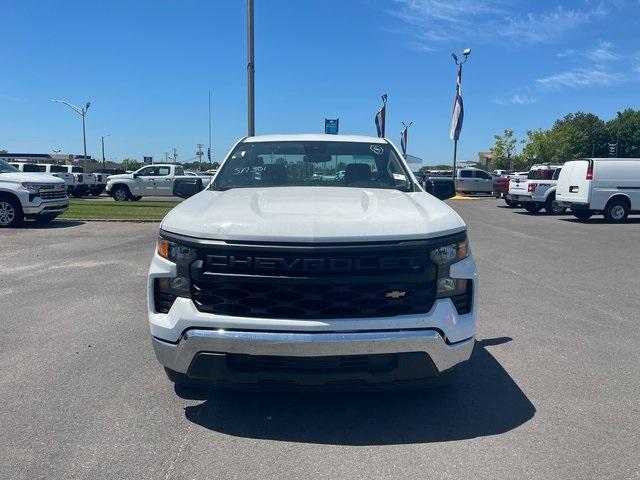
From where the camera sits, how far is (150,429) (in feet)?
11.3

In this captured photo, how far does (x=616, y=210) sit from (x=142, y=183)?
20066mm

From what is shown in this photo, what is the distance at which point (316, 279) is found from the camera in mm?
3205

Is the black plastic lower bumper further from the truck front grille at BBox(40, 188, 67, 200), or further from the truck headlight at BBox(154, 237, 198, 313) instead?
the truck front grille at BBox(40, 188, 67, 200)

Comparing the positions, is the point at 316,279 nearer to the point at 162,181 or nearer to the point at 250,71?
the point at 250,71

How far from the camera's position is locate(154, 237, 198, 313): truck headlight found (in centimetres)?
335

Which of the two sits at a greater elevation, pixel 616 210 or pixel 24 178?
pixel 24 178

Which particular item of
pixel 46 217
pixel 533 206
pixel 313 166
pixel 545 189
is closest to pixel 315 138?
pixel 313 166

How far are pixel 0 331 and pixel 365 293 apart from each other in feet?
13.3

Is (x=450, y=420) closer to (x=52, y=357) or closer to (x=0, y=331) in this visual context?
(x=52, y=357)

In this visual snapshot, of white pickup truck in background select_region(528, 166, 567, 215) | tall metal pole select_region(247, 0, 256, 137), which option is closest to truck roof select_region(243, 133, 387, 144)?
tall metal pole select_region(247, 0, 256, 137)

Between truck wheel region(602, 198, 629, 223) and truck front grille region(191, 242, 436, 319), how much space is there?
1735cm

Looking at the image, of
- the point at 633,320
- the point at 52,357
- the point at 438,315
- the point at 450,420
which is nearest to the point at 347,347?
the point at 438,315

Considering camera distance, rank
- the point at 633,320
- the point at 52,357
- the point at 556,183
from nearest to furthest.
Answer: the point at 52,357 → the point at 633,320 → the point at 556,183

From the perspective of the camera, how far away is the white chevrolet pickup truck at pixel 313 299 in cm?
321
